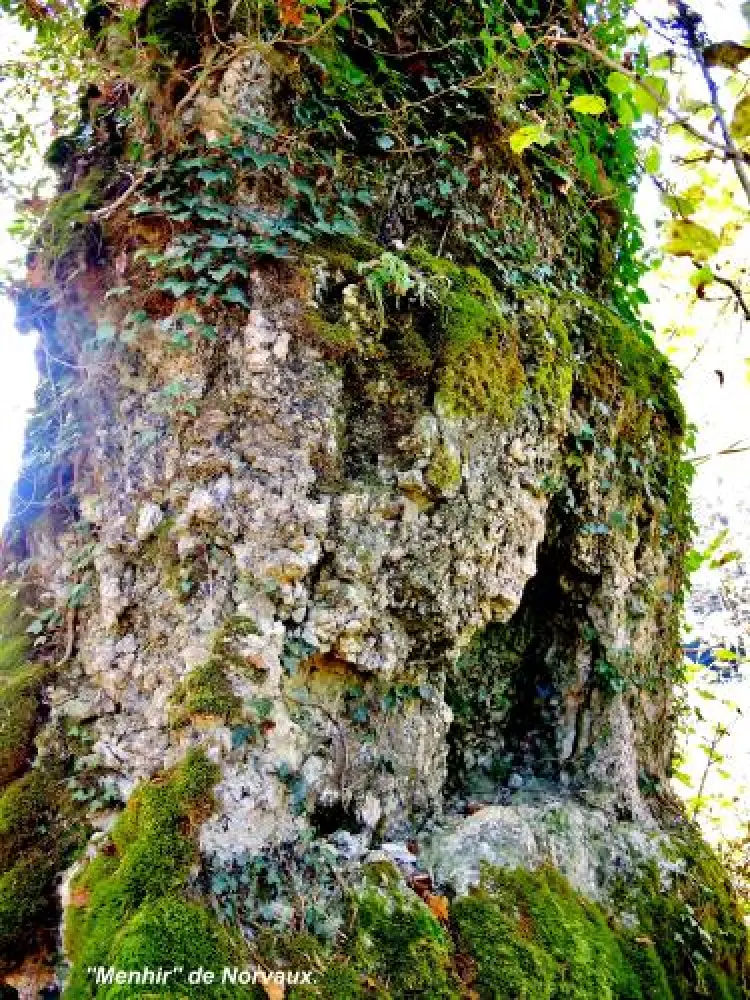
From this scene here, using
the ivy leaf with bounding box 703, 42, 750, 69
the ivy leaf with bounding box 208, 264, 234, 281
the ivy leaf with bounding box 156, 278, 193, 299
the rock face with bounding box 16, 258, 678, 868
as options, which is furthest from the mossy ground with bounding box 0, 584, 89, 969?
the ivy leaf with bounding box 703, 42, 750, 69

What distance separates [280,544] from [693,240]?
6.53 feet

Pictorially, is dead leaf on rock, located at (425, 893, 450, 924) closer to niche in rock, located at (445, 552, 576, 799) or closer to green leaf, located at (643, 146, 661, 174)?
niche in rock, located at (445, 552, 576, 799)

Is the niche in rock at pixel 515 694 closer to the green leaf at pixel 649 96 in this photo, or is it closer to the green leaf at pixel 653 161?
the green leaf at pixel 653 161

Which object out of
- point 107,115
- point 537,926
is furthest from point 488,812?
point 107,115

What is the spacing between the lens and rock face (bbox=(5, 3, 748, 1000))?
2.70 metres

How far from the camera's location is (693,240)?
1351mm

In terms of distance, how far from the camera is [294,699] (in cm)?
297

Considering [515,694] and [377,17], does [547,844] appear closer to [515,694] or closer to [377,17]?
[515,694]

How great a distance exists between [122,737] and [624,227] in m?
4.87

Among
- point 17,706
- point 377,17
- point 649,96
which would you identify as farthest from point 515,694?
point 649,96

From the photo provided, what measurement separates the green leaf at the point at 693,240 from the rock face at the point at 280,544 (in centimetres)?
195

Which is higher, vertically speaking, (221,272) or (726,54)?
(221,272)

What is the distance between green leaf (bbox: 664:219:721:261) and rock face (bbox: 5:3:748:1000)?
195 centimetres

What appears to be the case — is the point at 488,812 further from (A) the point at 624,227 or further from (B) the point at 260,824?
(A) the point at 624,227
